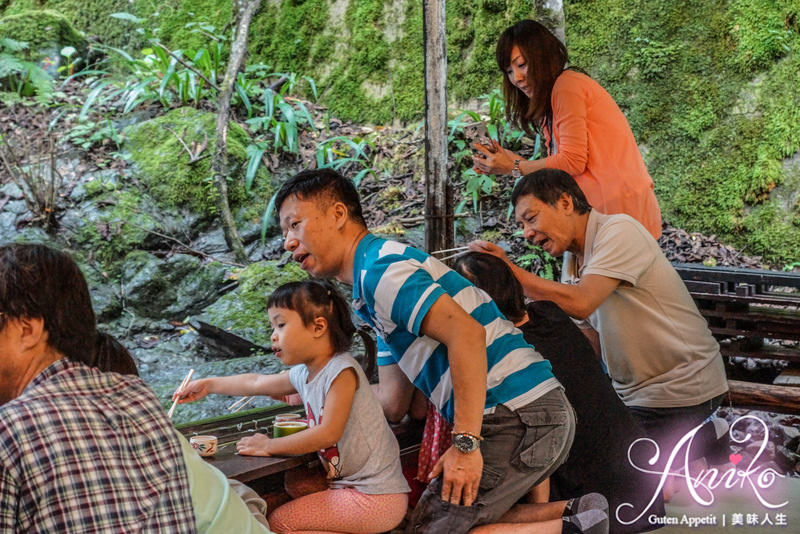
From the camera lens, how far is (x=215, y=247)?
696 centimetres

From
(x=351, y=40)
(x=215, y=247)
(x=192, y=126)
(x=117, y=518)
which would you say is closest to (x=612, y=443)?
(x=117, y=518)

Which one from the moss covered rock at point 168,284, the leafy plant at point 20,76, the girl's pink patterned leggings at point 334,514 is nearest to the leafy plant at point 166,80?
the leafy plant at point 20,76

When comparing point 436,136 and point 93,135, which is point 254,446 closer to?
point 436,136

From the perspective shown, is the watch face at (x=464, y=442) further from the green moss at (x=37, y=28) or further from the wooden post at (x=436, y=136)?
the green moss at (x=37, y=28)

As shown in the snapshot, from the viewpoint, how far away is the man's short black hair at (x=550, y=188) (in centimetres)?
283

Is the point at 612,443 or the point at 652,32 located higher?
the point at 652,32

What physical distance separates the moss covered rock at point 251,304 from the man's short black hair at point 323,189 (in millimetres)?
3405

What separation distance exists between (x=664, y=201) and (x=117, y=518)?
5.88 metres

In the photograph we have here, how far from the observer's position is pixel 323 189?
220 cm

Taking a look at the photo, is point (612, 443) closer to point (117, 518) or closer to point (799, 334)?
point (117, 518)

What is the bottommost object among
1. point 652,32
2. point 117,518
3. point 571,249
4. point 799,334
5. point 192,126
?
point 799,334

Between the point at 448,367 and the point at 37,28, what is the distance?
8.32 meters

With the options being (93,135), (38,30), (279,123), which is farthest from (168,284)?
(38,30)

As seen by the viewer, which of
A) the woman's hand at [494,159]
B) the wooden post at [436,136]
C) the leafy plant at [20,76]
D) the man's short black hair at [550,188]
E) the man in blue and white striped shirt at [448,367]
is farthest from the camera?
the leafy plant at [20,76]
